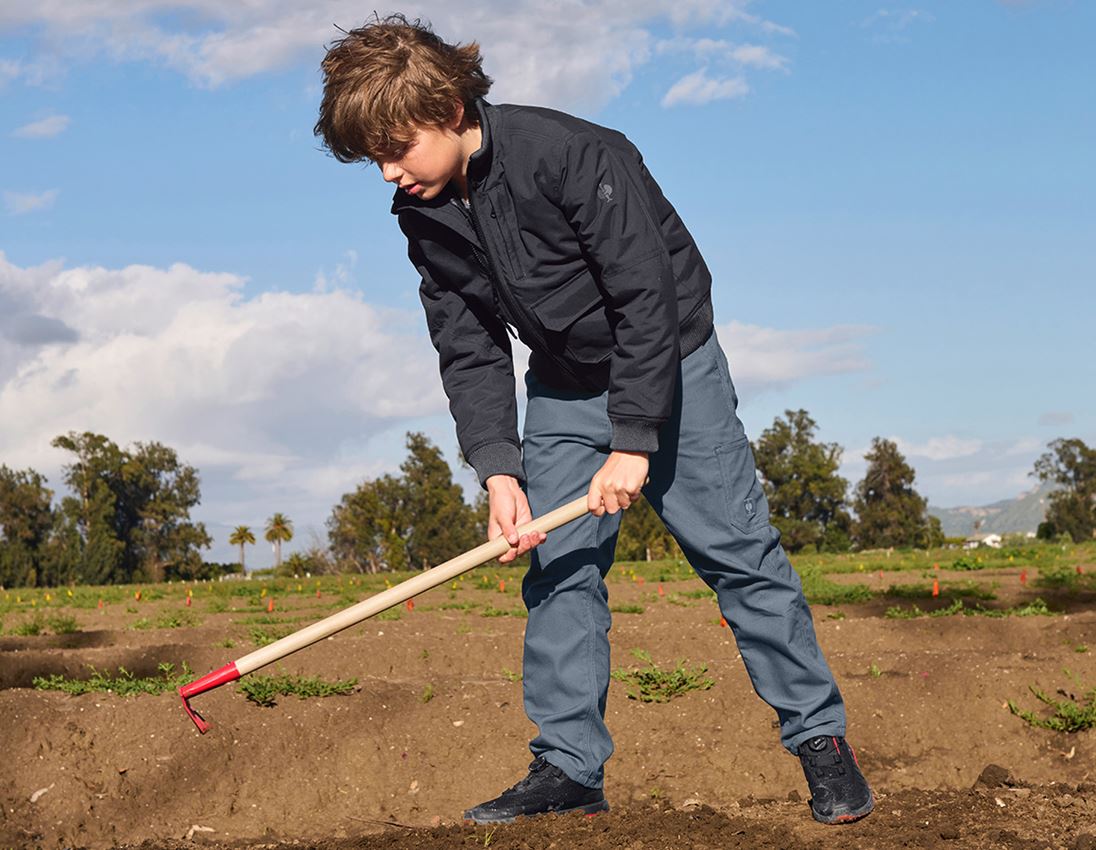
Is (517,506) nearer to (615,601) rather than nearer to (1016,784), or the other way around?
(1016,784)

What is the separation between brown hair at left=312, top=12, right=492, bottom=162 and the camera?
345 cm

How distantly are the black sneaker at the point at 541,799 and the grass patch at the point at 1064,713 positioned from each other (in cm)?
312

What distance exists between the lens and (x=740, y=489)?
3807 millimetres

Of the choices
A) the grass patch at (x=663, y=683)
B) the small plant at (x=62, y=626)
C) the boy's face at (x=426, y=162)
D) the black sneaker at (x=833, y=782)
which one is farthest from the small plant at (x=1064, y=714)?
the small plant at (x=62, y=626)

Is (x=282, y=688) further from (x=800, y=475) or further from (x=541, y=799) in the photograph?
(x=800, y=475)

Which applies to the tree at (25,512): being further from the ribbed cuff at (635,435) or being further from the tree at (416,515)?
the ribbed cuff at (635,435)

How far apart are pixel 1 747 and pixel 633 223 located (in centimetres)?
410

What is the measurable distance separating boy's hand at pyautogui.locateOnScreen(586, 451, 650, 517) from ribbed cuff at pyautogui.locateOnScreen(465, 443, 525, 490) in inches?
17.1

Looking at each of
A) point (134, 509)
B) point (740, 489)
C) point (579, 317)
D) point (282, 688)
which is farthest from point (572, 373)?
point (134, 509)

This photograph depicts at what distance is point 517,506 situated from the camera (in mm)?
3945

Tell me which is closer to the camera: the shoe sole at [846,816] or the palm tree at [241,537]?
the shoe sole at [846,816]

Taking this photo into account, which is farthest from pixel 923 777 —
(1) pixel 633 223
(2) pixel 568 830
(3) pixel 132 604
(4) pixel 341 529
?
(4) pixel 341 529

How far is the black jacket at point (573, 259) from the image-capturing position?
355 cm

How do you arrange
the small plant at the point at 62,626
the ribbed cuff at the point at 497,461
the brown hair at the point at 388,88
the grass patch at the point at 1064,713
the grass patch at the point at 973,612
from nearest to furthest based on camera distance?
the brown hair at the point at 388,88, the ribbed cuff at the point at 497,461, the grass patch at the point at 1064,713, the grass patch at the point at 973,612, the small plant at the point at 62,626
